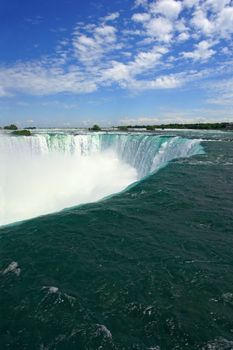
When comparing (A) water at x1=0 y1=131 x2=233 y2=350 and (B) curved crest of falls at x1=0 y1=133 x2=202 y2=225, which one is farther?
(B) curved crest of falls at x1=0 y1=133 x2=202 y2=225

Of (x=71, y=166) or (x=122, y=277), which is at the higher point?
(x=122, y=277)

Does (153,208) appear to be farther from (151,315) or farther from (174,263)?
(151,315)

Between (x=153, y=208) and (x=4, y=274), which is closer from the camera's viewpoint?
(x=4, y=274)

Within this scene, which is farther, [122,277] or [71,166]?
[71,166]

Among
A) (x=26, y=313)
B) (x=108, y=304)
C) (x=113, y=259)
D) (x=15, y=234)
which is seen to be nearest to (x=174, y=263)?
(x=113, y=259)
